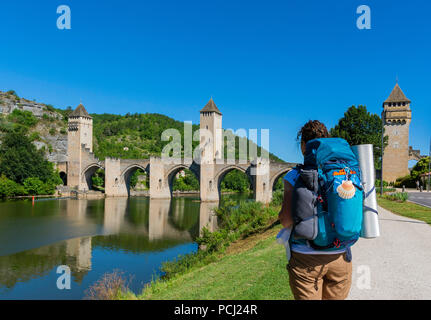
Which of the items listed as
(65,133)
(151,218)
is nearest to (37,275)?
(151,218)

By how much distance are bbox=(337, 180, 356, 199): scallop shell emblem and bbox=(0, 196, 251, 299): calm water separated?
9.38 metres

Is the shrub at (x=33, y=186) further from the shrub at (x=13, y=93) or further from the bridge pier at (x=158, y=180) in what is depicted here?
the shrub at (x=13, y=93)

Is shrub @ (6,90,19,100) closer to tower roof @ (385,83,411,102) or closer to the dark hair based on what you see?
tower roof @ (385,83,411,102)

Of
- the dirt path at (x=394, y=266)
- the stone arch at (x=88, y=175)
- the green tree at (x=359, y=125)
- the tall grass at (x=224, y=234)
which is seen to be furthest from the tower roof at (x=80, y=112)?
the dirt path at (x=394, y=266)

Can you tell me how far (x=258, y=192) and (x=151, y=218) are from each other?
15.8 m

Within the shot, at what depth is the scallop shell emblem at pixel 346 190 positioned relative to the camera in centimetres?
229

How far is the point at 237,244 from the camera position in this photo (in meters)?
13.3

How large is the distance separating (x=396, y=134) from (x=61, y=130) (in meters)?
56.7

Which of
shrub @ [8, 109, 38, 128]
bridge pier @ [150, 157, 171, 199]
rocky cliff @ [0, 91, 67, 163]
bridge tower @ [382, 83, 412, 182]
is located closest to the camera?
bridge tower @ [382, 83, 412, 182]

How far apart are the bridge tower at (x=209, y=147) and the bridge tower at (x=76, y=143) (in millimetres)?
20182

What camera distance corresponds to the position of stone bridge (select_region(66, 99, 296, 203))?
4097 cm

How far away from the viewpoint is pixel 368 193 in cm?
254

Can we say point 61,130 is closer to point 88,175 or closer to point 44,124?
point 44,124

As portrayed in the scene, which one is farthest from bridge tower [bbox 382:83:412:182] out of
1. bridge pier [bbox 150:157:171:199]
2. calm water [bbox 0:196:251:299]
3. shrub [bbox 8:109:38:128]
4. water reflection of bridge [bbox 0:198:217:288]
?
shrub [bbox 8:109:38:128]
